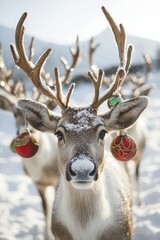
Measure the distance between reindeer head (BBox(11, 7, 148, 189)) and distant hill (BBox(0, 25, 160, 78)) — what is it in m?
18.3

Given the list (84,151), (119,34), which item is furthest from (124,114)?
(119,34)

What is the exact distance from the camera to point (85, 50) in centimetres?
2494

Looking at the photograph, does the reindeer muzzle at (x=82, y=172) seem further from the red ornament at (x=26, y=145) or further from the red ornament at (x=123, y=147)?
the red ornament at (x=26, y=145)

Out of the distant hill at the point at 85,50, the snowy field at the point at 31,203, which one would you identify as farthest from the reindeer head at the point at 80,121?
the distant hill at the point at 85,50

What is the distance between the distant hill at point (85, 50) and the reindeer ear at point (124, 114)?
60.7ft

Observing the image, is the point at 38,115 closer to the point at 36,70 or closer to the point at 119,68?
the point at 36,70

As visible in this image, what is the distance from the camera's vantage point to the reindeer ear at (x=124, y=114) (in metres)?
2.95

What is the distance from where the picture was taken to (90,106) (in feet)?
10.0

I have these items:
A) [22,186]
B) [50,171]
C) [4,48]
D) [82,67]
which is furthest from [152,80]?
[50,171]

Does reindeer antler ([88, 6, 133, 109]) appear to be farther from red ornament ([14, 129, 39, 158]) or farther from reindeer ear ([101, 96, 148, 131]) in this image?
red ornament ([14, 129, 39, 158])

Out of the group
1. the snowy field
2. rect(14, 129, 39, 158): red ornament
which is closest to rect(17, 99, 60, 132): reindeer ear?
rect(14, 129, 39, 158): red ornament

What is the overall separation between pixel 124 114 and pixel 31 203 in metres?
3.80

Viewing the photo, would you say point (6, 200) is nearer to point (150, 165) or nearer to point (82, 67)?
point (150, 165)

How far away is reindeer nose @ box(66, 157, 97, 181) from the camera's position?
2.40 meters
